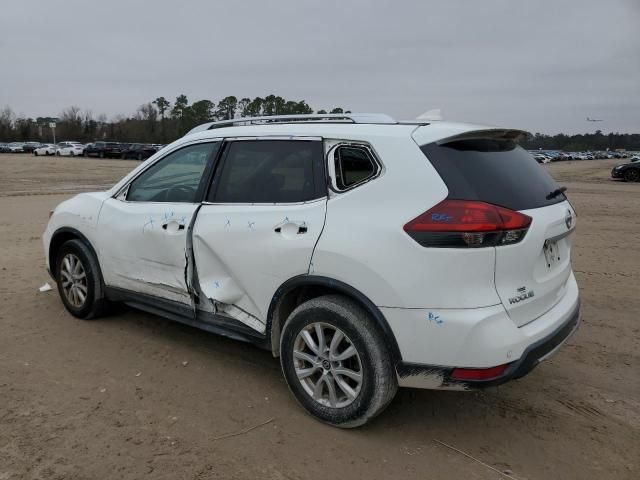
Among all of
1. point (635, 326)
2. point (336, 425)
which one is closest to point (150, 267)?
point (336, 425)

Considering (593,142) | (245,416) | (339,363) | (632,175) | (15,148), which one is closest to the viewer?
(339,363)

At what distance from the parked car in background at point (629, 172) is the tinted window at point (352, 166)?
110 ft

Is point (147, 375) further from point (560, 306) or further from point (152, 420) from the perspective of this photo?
point (560, 306)

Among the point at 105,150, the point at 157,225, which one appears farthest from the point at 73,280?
the point at 105,150

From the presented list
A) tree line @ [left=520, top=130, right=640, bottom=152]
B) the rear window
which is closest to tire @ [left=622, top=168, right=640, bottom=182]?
the rear window

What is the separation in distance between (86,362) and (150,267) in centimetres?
85

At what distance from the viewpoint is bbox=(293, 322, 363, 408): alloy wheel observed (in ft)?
9.87

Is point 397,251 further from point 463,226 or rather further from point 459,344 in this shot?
point 459,344

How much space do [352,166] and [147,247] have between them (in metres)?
1.81

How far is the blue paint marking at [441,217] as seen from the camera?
8.82 feet

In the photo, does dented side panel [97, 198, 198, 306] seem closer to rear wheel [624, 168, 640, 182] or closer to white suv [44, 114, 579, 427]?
white suv [44, 114, 579, 427]

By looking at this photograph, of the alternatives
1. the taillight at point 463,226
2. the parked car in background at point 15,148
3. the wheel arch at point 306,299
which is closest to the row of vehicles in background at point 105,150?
the parked car in background at point 15,148

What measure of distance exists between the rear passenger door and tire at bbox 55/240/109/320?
143cm

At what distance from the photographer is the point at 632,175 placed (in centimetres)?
3148
